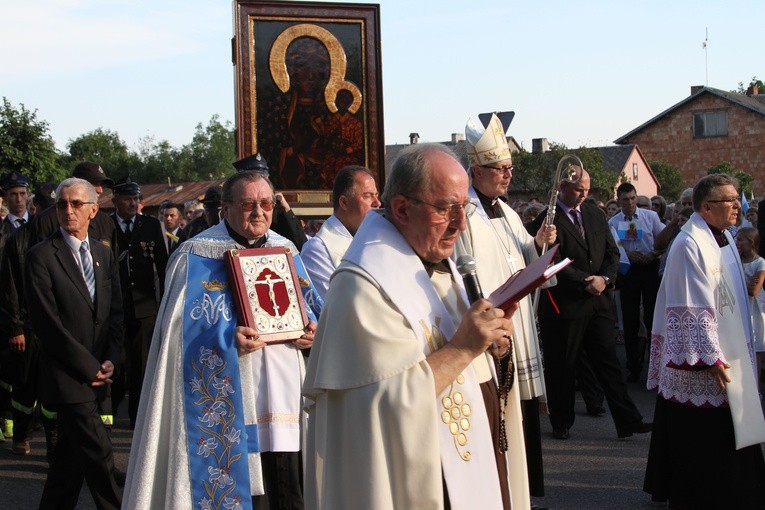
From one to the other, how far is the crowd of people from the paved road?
359 millimetres

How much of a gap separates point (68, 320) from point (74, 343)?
0.69 ft

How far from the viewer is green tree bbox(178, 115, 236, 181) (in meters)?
102

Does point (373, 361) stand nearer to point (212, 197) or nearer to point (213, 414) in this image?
point (213, 414)

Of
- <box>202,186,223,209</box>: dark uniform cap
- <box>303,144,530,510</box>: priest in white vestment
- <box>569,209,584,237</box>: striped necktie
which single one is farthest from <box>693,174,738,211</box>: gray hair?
<box>202,186,223,209</box>: dark uniform cap

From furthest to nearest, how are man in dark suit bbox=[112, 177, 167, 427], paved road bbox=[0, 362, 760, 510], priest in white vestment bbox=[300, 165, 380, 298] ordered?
1. man in dark suit bbox=[112, 177, 167, 427]
2. paved road bbox=[0, 362, 760, 510]
3. priest in white vestment bbox=[300, 165, 380, 298]

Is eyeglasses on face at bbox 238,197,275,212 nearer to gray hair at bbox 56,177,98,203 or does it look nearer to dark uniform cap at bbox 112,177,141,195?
gray hair at bbox 56,177,98,203

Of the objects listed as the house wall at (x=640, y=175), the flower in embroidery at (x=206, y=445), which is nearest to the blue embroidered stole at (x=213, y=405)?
the flower in embroidery at (x=206, y=445)

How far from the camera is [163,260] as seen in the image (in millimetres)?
9789

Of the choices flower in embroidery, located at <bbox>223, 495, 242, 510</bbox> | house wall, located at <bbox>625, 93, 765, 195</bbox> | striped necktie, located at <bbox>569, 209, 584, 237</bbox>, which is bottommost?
flower in embroidery, located at <bbox>223, 495, 242, 510</bbox>

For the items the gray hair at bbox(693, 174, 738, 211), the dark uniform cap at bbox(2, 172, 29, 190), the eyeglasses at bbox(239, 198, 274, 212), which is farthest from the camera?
the dark uniform cap at bbox(2, 172, 29, 190)

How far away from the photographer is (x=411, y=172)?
11.2ft

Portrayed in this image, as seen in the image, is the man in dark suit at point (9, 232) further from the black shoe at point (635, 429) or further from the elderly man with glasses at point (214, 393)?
the black shoe at point (635, 429)

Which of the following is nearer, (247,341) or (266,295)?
(247,341)

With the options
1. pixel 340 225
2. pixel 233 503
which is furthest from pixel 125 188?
pixel 233 503
